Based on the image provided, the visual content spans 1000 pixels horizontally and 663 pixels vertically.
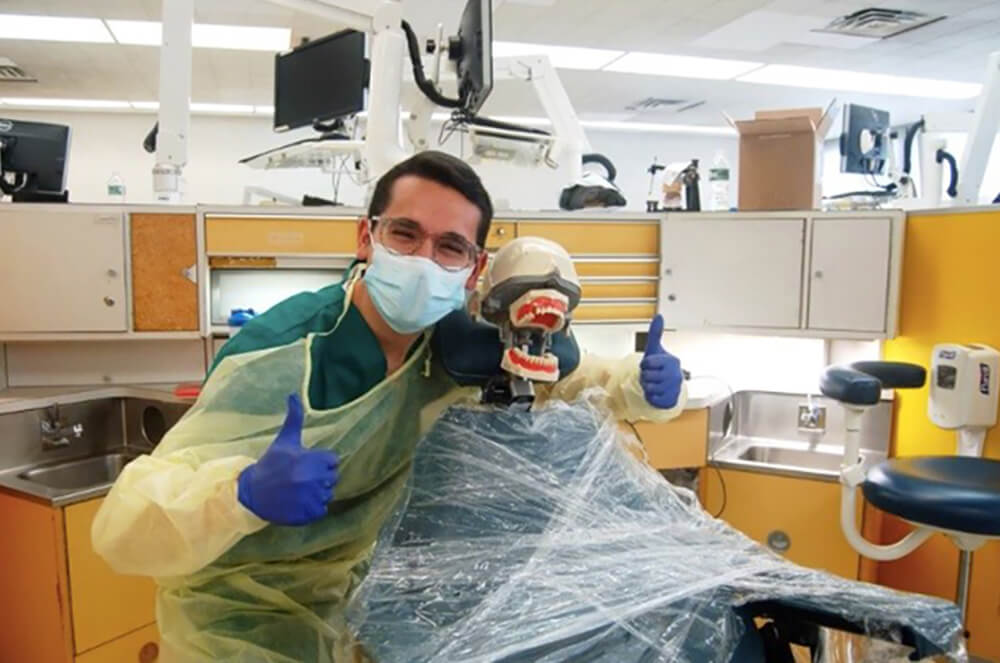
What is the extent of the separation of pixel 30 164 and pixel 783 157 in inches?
108

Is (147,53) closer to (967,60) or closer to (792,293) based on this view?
(792,293)

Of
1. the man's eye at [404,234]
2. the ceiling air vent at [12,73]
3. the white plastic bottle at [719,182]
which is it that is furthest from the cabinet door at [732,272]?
the ceiling air vent at [12,73]

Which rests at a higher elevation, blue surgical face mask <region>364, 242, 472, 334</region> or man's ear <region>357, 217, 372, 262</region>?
man's ear <region>357, 217, 372, 262</region>

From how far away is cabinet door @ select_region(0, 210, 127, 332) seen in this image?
2295 millimetres

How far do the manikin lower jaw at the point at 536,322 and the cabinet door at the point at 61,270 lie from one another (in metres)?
1.89

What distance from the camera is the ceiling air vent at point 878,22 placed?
4855mm

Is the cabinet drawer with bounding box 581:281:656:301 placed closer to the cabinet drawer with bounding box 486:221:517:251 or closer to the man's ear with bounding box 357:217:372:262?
the cabinet drawer with bounding box 486:221:517:251

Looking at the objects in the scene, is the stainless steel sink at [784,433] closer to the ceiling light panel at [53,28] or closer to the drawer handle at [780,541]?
→ the drawer handle at [780,541]


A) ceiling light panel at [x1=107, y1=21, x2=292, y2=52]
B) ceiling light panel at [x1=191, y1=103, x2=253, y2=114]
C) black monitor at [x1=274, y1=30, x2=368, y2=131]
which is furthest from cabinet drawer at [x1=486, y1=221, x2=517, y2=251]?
ceiling light panel at [x1=191, y1=103, x2=253, y2=114]

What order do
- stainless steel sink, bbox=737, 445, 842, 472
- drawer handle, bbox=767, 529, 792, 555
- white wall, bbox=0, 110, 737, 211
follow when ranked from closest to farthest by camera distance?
drawer handle, bbox=767, 529, 792, 555 < stainless steel sink, bbox=737, 445, 842, 472 < white wall, bbox=0, 110, 737, 211

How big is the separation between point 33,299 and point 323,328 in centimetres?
169

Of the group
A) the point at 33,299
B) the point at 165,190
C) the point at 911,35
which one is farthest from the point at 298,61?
the point at 911,35

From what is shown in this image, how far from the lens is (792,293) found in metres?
2.51

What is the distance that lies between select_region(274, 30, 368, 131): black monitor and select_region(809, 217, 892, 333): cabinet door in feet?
5.62
